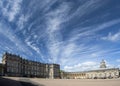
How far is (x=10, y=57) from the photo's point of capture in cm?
8781

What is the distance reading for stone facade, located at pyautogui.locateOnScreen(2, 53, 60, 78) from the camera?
3376 inches

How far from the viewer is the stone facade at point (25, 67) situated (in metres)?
85.8

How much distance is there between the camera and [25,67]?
327 ft

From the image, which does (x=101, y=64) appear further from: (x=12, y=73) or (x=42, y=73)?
(x=12, y=73)

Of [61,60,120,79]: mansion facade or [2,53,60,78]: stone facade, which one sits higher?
[2,53,60,78]: stone facade

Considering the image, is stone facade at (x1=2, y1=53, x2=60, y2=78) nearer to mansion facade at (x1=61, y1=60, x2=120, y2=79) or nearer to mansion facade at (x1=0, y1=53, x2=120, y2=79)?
mansion facade at (x1=0, y1=53, x2=120, y2=79)

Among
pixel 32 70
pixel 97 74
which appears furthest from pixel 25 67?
pixel 97 74

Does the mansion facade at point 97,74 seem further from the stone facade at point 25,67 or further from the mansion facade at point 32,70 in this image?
the stone facade at point 25,67

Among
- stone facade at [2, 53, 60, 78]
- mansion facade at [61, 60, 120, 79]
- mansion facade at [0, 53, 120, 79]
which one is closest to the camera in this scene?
mansion facade at [0, 53, 120, 79]

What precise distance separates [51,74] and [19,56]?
106 feet

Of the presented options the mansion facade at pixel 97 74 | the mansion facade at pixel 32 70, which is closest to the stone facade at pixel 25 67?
the mansion facade at pixel 32 70

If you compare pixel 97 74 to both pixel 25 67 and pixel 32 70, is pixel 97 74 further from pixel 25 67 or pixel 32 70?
pixel 25 67

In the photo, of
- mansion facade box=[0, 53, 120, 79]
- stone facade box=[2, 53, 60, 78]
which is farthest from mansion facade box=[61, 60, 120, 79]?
stone facade box=[2, 53, 60, 78]

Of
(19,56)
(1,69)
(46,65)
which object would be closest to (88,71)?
(46,65)
